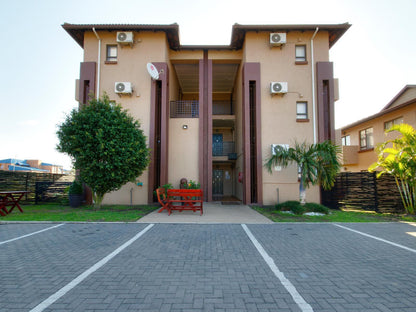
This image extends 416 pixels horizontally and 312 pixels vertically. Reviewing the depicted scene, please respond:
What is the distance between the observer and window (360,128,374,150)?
1808 cm

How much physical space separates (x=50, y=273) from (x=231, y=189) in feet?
50.2

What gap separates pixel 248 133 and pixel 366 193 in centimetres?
619

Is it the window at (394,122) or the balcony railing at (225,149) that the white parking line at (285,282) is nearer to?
the balcony railing at (225,149)

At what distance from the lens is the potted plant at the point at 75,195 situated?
10914 millimetres

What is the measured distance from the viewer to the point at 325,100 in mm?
12438

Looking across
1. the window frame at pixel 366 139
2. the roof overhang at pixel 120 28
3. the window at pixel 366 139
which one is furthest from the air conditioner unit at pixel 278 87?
the window at pixel 366 139

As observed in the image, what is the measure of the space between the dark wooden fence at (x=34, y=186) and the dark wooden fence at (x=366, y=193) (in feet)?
47.2

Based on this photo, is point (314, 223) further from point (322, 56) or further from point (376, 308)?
point (322, 56)

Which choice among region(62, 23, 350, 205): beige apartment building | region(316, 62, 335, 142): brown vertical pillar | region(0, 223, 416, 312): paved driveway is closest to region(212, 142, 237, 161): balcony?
region(62, 23, 350, 205): beige apartment building

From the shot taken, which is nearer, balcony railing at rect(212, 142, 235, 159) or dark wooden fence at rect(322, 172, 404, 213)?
dark wooden fence at rect(322, 172, 404, 213)

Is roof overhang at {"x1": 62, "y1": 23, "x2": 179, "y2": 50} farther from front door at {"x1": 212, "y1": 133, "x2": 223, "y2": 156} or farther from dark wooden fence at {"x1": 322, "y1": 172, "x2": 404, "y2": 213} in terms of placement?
dark wooden fence at {"x1": 322, "y1": 172, "x2": 404, "y2": 213}

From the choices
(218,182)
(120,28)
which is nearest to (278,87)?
(218,182)

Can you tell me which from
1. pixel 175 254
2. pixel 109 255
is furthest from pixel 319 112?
pixel 109 255

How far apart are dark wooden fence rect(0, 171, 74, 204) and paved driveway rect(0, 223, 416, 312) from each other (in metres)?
6.65
